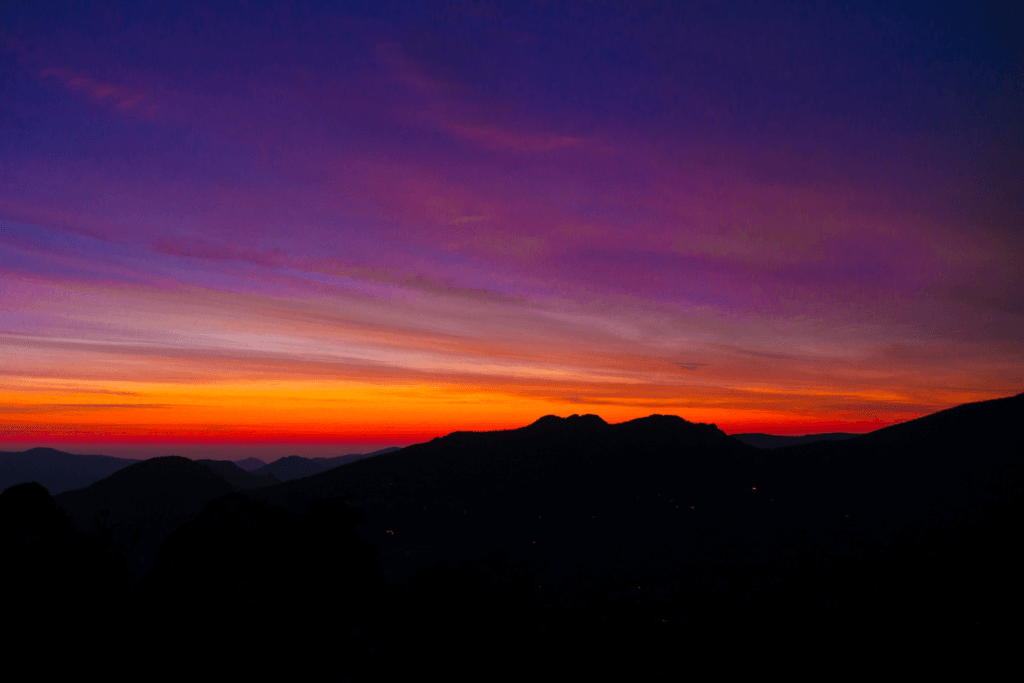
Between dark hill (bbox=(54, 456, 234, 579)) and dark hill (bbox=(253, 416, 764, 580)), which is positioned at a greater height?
dark hill (bbox=(253, 416, 764, 580))

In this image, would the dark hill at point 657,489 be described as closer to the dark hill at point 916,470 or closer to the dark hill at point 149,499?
the dark hill at point 916,470

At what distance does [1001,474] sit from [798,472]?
3641 cm

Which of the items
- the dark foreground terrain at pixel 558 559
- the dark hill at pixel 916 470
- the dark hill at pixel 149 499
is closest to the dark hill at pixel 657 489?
the dark hill at pixel 916 470

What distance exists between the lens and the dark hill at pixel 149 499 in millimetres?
123938

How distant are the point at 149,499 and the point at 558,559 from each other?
4884 inches

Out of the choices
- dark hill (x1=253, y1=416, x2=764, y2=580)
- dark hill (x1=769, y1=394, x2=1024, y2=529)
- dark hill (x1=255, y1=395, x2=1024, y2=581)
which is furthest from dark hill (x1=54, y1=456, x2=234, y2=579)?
dark hill (x1=769, y1=394, x2=1024, y2=529)

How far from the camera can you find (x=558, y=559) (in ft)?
295

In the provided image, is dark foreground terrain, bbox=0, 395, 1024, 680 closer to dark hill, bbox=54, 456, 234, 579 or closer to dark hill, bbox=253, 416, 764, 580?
dark hill, bbox=253, 416, 764, 580

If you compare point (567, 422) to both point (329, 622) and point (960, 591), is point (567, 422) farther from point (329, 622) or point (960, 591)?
point (329, 622)

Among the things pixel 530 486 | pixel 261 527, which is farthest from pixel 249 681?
pixel 530 486

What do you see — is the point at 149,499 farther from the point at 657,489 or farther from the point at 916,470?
the point at 916,470

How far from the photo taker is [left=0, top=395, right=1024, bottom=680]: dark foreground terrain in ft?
60.4

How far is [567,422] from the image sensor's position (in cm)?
16362

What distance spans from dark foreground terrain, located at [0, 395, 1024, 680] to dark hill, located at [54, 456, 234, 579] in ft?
3.35
